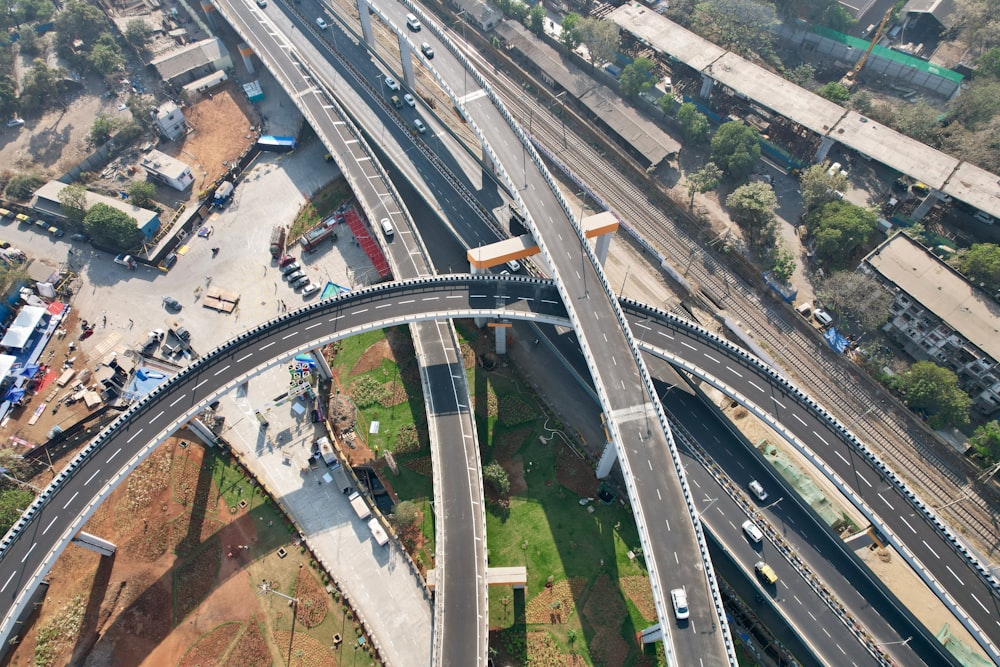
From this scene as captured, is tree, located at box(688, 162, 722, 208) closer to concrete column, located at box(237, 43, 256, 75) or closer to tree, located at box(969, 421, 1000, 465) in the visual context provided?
tree, located at box(969, 421, 1000, 465)

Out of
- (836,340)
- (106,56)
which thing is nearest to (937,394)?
(836,340)

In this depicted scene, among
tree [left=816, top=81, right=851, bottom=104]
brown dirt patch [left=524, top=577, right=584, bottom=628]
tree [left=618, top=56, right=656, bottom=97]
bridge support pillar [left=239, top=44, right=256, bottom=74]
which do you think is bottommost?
brown dirt patch [left=524, top=577, right=584, bottom=628]

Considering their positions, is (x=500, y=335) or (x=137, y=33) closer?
(x=500, y=335)

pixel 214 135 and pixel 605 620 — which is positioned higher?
pixel 214 135

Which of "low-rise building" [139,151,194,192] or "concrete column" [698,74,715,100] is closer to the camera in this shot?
"low-rise building" [139,151,194,192]

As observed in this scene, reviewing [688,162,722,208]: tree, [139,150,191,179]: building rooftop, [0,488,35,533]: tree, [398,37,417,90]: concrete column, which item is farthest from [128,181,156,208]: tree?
[688,162,722,208]: tree

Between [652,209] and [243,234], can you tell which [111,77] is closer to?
[243,234]

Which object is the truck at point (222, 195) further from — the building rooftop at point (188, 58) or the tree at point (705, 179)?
the tree at point (705, 179)

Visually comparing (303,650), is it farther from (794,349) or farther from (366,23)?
(366,23)
